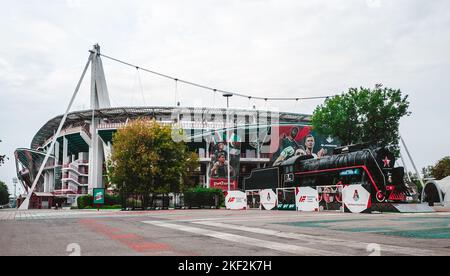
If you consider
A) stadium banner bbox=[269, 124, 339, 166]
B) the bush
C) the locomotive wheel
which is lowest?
the bush

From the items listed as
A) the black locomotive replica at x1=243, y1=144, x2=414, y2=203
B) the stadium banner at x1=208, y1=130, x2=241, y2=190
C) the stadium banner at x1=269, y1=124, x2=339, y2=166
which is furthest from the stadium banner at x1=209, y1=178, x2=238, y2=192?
the black locomotive replica at x1=243, y1=144, x2=414, y2=203

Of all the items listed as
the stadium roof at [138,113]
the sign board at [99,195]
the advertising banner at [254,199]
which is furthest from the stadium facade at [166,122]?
the advertising banner at [254,199]

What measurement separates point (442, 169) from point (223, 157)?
4462 cm

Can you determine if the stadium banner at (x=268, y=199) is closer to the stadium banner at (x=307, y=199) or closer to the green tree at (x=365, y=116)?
the stadium banner at (x=307, y=199)

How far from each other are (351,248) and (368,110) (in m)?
43.4

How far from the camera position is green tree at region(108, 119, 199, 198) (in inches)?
1825

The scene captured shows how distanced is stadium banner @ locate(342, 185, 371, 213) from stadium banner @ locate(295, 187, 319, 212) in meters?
2.82

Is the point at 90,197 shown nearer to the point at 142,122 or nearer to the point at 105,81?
the point at 142,122

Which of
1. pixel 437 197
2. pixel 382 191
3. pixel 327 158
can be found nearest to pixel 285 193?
pixel 327 158

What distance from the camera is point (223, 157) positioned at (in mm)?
76125

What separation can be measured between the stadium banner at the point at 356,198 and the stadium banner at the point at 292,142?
5683cm

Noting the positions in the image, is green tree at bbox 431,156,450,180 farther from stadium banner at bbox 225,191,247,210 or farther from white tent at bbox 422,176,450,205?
stadium banner at bbox 225,191,247,210

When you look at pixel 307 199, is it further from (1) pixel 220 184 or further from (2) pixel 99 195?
(1) pixel 220 184

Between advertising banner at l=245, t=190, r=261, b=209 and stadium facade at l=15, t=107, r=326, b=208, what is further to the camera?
stadium facade at l=15, t=107, r=326, b=208
